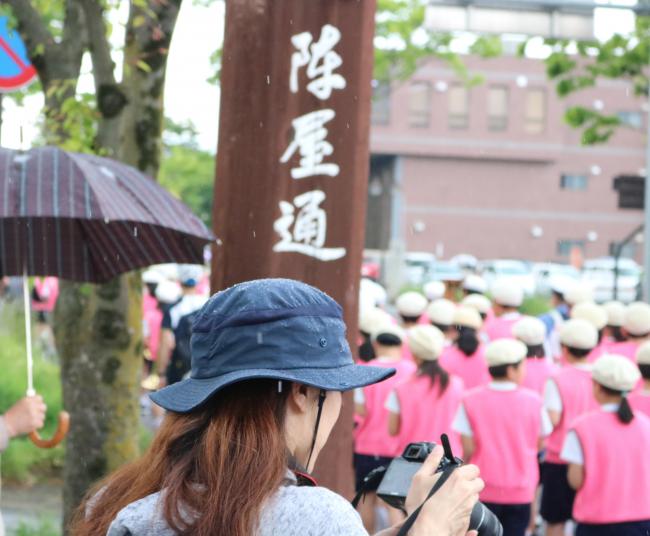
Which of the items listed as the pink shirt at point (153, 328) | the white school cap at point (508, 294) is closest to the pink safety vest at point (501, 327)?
the white school cap at point (508, 294)

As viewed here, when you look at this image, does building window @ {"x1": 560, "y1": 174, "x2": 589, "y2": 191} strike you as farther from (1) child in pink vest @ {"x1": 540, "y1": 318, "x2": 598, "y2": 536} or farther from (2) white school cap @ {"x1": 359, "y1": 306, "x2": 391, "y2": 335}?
(1) child in pink vest @ {"x1": 540, "y1": 318, "x2": 598, "y2": 536}

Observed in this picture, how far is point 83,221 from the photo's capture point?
236 inches

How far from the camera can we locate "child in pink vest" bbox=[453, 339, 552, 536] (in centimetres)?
669

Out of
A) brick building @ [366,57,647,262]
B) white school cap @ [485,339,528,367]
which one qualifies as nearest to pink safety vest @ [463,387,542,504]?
white school cap @ [485,339,528,367]

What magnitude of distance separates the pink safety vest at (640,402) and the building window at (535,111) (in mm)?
50835

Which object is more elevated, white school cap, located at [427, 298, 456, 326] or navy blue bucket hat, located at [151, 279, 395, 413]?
navy blue bucket hat, located at [151, 279, 395, 413]

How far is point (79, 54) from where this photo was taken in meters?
6.54

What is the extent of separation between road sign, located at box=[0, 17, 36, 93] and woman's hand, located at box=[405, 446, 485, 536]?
15.6ft

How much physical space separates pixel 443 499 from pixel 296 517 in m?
0.32

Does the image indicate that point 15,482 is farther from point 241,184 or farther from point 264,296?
point 264,296

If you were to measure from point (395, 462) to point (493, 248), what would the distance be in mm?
55331

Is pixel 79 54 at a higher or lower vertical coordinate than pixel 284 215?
higher

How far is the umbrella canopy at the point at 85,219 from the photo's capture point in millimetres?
4781

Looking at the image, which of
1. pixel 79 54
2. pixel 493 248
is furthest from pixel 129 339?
pixel 493 248
